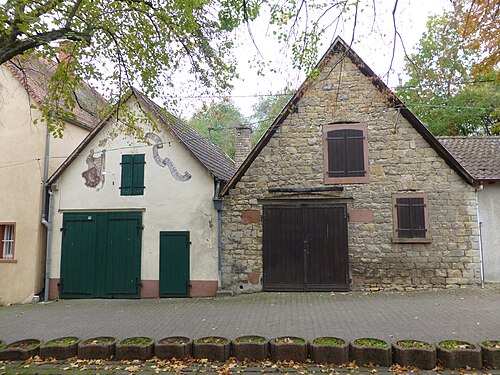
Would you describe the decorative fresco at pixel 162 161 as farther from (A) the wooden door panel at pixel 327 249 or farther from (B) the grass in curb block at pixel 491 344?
(B) the grass in curb block at pixel 491 344

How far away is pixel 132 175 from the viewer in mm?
11555

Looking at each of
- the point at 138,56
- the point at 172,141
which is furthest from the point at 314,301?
the point at 138,56

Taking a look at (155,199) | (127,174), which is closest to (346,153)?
(155,199)

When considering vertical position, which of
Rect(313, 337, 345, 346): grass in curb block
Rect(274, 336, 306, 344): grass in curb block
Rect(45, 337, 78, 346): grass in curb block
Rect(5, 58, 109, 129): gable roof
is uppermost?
Rect(5, 58, 109, 129): gable roof

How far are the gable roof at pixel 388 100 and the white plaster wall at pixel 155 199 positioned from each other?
3.38ft

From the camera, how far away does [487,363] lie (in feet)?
16.6

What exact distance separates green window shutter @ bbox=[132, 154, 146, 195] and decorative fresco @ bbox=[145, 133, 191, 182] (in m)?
0.46

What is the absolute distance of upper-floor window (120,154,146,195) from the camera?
1148 centimetres

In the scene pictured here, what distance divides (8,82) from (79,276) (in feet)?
23.4

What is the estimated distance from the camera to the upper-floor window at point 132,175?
1148 centimetres

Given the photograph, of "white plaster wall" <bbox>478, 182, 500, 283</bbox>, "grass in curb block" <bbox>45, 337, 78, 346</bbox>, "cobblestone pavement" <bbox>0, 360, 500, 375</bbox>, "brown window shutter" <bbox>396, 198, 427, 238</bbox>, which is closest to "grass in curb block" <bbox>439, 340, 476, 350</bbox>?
"cobblestone pavement" <bbox>0, 360, 500, 375</bbox>

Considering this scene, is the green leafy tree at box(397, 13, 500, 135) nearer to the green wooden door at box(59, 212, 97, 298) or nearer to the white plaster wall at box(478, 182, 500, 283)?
the white plaster wall at box(478, 182, 500, 283)

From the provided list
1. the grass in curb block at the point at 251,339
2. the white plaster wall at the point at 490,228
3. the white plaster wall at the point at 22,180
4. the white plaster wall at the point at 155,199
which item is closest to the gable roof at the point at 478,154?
the white plaster wall at the point at 490,228

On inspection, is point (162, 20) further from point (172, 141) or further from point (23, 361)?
point (23, 361)
